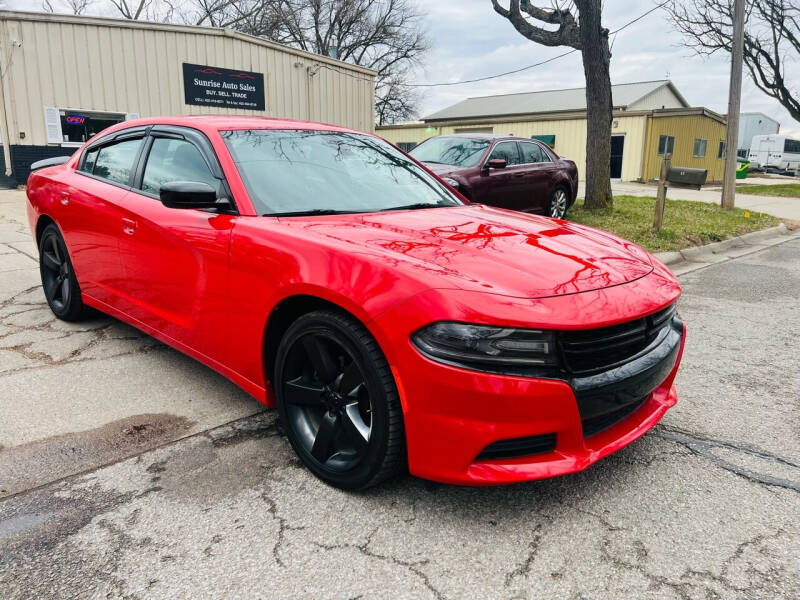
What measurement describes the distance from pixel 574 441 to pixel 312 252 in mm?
1226

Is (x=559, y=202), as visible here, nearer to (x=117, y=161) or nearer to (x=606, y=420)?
(x=117, y=161)

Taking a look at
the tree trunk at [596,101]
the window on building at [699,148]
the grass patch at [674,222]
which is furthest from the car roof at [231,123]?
the window on building at [699,148]

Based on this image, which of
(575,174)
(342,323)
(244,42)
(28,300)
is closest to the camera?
(342,323)

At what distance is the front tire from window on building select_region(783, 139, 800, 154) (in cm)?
4554

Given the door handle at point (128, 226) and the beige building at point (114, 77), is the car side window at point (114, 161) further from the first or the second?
the beige building at point (114, 77)

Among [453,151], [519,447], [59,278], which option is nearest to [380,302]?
[519,447]

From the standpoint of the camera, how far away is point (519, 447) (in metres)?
2.12

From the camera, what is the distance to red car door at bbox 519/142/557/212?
390 inches

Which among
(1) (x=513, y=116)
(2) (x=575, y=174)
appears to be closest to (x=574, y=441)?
(2) (x=575, y=174)

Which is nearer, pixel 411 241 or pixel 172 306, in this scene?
pixel 411 241

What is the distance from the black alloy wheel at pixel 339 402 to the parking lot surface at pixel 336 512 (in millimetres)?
150

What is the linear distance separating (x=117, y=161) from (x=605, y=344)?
129 inches

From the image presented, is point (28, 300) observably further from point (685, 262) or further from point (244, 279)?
point (685, 262)

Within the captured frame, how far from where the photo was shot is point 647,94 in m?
31.9
